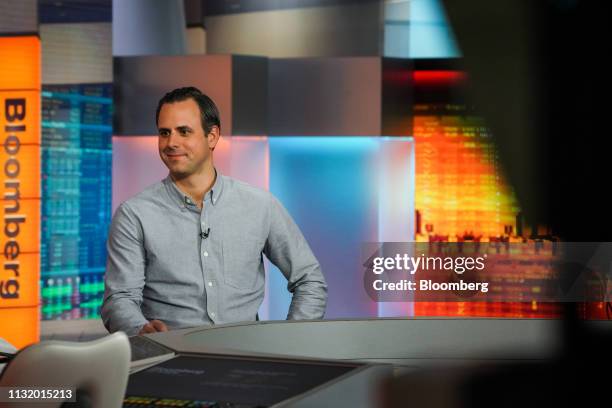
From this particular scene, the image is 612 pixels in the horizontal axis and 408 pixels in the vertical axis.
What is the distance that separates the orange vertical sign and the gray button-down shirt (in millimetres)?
2461

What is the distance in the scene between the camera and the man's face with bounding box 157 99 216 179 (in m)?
2.04

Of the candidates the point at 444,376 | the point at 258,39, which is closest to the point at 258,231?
the point at 444,376

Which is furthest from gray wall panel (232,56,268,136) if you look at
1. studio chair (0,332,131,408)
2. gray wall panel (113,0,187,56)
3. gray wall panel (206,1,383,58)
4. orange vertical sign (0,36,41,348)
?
studio chair (0,332,131,408)

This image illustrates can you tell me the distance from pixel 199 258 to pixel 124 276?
168 mm

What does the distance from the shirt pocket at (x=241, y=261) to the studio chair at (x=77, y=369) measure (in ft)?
4.39

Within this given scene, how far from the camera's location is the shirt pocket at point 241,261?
197 centimetres

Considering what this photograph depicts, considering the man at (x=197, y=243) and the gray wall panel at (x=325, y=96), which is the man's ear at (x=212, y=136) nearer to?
the man at (x=197, y=243)

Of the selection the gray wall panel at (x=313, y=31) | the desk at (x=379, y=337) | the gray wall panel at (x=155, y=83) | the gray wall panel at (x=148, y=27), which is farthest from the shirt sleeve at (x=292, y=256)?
the gray wall panel at (x=313, y=31)

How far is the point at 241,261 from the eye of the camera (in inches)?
79.0

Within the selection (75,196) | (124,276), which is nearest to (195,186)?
(124,276)

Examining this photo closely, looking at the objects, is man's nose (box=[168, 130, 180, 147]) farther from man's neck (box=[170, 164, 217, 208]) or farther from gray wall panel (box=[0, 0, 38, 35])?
gray wall panel (box=[0, 0, 38, 35])

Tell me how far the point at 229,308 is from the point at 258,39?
3.07m

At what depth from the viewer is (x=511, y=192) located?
4.90m

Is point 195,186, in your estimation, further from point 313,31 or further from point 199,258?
point 313,31
